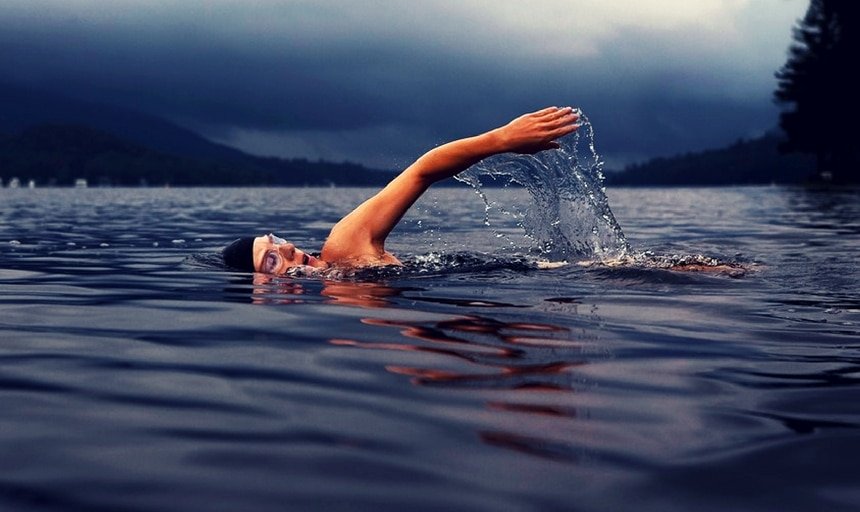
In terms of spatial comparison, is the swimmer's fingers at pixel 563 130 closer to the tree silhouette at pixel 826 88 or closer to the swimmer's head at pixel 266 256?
the swimmer's head at pixel 266 256

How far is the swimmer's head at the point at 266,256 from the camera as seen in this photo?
8.51m

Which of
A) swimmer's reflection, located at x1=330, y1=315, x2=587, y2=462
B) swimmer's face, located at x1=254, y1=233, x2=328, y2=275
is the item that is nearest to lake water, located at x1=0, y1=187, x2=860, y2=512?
swimmer's reflection, located at x1=330, y1=315, x2=587, y2=462

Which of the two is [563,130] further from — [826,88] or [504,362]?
[826,88]

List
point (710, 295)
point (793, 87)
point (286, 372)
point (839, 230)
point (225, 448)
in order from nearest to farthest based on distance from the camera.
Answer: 1. point (225, 448)
2. point (286, 372)
3. point (710, 295)
4. point (839, 230)
5. point (793, 87)

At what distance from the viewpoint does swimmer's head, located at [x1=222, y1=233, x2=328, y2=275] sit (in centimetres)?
851

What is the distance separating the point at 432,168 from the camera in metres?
7.48

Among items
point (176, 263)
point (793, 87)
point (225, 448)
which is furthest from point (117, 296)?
point (793, 87)

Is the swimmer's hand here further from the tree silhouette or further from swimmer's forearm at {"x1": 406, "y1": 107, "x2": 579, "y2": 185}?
the tree silhouette

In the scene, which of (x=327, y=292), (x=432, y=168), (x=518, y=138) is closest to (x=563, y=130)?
(x=518, y=138)

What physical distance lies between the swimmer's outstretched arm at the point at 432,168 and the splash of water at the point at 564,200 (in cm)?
88

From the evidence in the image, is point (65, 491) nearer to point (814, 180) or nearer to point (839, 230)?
point (839, 230)

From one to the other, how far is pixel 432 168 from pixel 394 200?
46 centimetres

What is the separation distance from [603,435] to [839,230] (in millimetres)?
14584

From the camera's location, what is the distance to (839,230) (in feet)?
52.7
